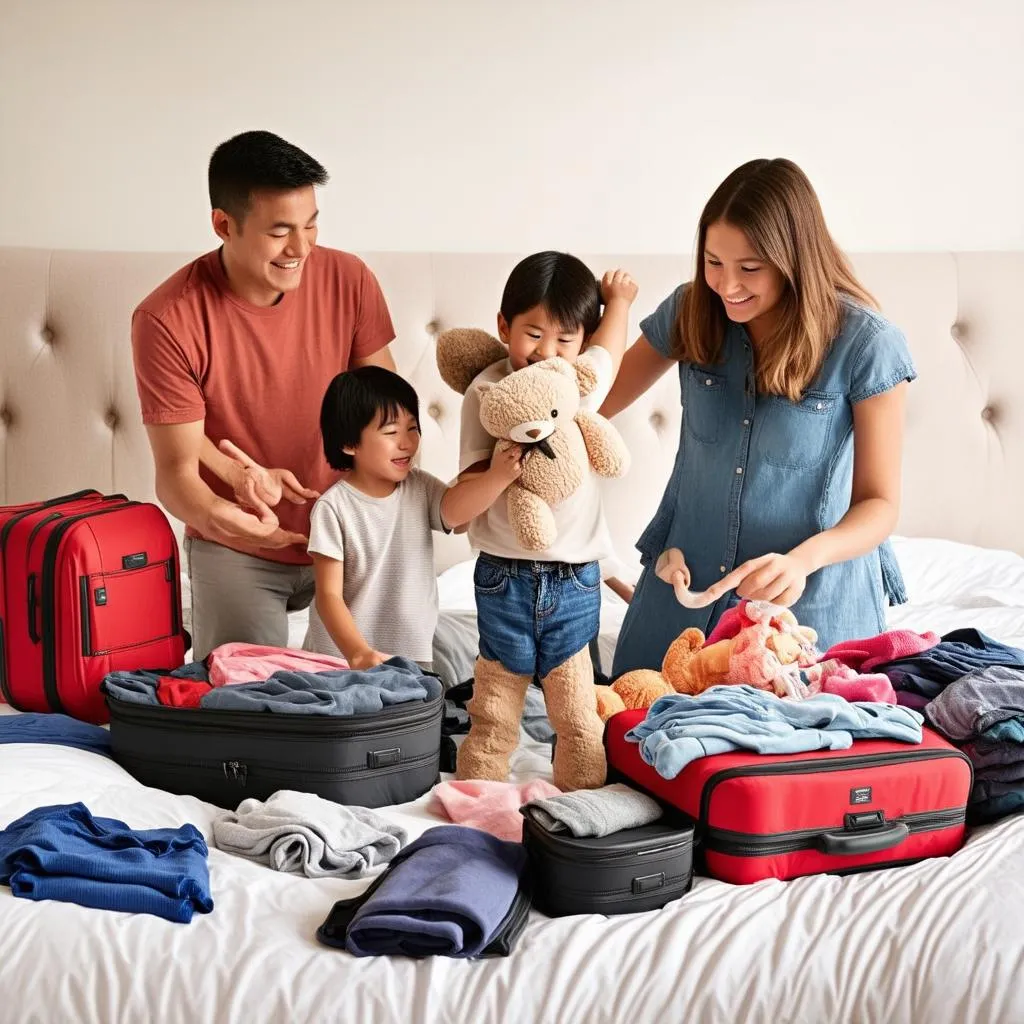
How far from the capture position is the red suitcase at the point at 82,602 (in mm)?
2004

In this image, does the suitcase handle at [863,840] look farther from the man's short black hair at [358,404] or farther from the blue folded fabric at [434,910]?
the man's short black hair at [358,404]

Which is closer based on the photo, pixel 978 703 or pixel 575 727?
pixel 978 703

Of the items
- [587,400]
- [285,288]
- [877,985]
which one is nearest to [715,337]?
[587,400]

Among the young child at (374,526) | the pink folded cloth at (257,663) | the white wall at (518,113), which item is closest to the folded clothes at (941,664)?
the young child at (374,526)

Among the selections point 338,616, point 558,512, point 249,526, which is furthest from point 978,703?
point 249,526

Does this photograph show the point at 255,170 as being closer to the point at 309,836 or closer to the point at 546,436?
the point at 546,436

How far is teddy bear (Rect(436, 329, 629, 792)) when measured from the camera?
1.76m

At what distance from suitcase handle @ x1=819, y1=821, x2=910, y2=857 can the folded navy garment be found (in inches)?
37.9

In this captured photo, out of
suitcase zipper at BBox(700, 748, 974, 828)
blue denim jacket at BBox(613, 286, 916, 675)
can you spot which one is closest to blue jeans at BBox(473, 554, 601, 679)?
blue denim jacket at BBox(613, 286, 916, 675)

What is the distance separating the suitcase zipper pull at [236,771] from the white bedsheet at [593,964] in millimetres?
338

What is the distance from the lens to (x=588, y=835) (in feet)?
4.55

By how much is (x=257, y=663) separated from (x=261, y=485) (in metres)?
0.36

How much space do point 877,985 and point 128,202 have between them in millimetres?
2556

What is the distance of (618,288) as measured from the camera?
6.30 feet
